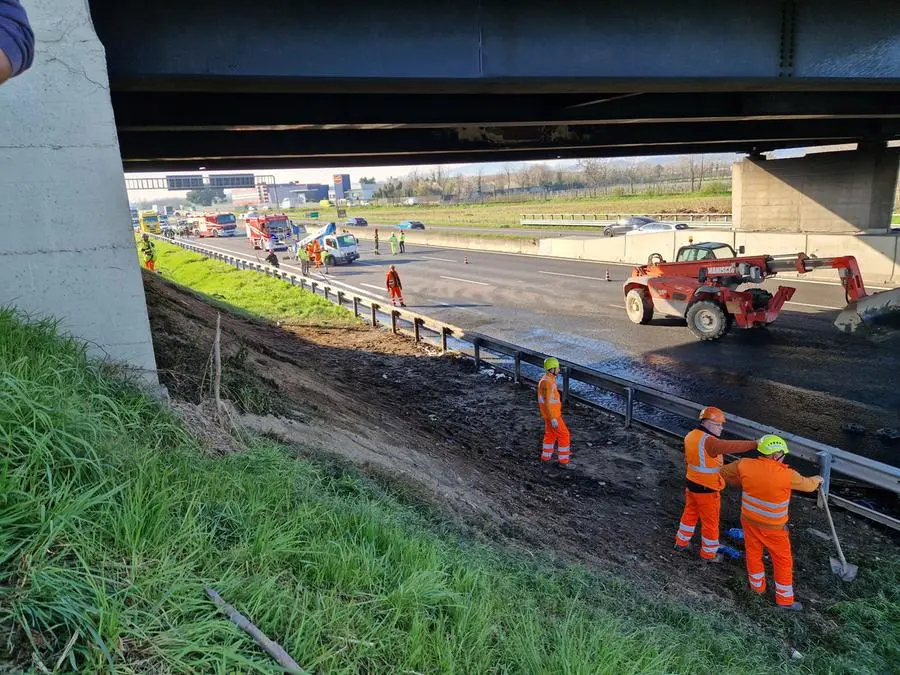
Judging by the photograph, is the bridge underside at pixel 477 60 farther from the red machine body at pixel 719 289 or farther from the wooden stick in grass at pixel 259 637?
the wooden stick in grass at pixel 259 637

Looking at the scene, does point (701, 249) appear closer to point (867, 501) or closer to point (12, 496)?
point (867, 501)

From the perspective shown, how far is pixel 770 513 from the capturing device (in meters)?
5.35

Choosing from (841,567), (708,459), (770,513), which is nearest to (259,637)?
(770,513)

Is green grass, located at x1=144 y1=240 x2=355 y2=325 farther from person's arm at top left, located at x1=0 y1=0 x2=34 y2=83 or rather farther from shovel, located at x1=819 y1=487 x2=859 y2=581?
person's arm at top left, located at x1=0 y1=0 x2=34 y2=83

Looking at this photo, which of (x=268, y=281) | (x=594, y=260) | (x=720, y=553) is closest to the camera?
(x=720, y=553)

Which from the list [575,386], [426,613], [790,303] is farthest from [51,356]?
[790,303]

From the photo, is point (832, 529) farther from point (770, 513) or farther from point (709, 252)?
point (709, 252)

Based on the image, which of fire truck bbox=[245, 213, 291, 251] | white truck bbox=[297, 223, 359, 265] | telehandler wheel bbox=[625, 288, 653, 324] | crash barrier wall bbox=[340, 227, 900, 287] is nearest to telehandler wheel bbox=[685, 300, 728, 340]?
telehandler wheel bbox=[625, 288, 653, 324]

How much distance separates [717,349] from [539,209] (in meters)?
56.7

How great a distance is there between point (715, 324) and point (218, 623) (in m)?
13.9

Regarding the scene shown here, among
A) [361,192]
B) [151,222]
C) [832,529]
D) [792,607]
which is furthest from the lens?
[361,192]

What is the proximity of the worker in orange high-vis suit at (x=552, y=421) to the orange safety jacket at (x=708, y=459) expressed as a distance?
2225 millimetres

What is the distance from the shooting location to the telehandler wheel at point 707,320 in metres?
14.2

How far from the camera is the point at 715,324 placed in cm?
1429
